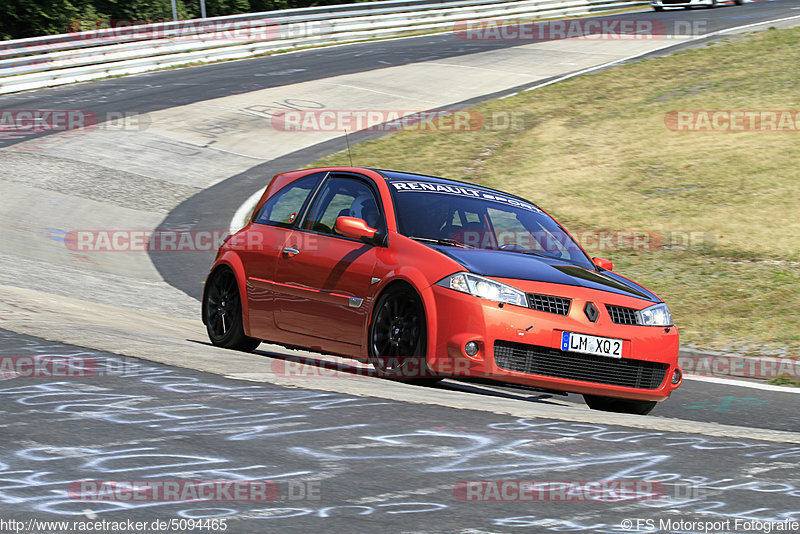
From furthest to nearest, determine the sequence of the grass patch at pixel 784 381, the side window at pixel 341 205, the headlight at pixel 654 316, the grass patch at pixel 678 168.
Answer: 1. the grass patch at pixel 678 168
2. the grass patch at pixel 784 381
3. the side window at pixel 341 205
4. the headlight at pixel 654 316

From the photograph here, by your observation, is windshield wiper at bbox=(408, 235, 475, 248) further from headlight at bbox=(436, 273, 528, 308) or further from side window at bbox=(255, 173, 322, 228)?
side window at bbox=(255, 173, 322, 228)

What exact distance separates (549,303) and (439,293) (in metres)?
0.71

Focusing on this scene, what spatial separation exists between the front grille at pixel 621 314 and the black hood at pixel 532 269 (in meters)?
0.17

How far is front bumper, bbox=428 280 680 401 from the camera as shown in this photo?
6.53m

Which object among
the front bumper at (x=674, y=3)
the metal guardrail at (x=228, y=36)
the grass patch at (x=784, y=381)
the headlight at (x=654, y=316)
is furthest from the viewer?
the front bumper at (x=674, y=3)

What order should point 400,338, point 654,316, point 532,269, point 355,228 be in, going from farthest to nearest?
point 355,228 → point 654,316 → point 532,269 → point 400,338

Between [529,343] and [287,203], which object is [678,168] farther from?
[529,343]

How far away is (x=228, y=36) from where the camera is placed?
33656mm

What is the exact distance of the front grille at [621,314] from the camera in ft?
22.5

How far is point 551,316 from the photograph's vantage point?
6.64 meters

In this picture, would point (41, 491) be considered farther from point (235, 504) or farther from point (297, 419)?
point (297, 419)

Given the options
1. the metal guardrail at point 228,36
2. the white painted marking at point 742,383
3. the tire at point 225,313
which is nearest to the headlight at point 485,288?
the tire at point 225,313

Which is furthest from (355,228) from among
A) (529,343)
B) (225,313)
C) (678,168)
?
(678,168)

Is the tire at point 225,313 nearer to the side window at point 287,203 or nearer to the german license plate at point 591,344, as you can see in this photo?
the side window at point 287,203
